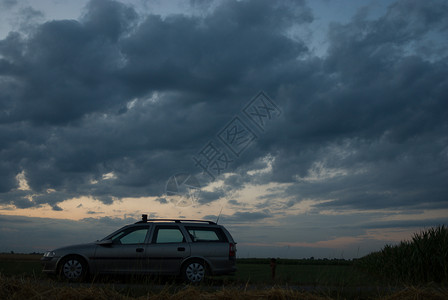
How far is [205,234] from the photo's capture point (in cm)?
1288

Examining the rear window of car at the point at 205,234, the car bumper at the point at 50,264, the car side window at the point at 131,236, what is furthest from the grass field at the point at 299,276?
the car side window at the point at 131,236

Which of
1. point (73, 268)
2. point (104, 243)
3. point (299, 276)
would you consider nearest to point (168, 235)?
point (104, 243)

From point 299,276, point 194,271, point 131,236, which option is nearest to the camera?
point 194,271

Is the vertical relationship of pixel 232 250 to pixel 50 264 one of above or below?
above

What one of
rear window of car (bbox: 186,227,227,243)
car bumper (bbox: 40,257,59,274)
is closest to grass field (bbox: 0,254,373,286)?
car bumper (bbox: 40,257,59,274)

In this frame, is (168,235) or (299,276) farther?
(299,276)

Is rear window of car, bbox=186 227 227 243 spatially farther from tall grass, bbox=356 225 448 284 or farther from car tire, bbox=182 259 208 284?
tall grass, bbox=356 225 448 284

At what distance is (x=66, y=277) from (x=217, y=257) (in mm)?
4556

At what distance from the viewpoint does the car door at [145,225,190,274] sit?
40.5 feet

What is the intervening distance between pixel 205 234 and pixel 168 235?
1134 mm

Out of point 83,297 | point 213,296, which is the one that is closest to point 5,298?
point 83,297

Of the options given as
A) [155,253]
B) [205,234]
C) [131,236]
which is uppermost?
[205,234]

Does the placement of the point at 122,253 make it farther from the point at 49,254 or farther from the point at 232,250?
the point at 232,250

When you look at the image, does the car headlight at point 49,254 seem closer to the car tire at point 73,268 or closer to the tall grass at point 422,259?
the car tire at point 73,268
